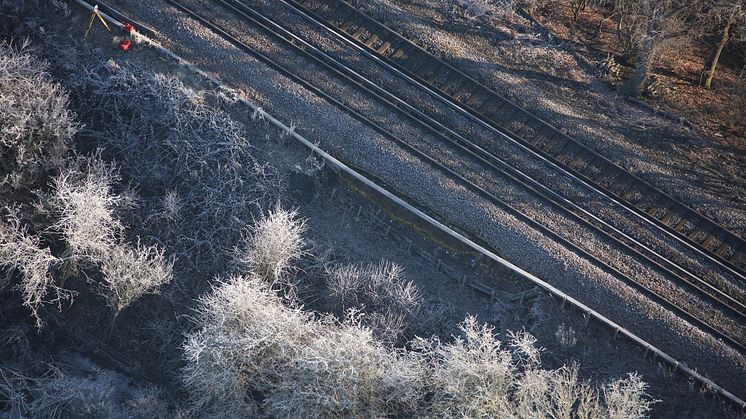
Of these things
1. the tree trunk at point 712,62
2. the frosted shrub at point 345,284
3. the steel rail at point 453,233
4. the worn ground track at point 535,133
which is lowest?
the frosted shrub at point 345,284

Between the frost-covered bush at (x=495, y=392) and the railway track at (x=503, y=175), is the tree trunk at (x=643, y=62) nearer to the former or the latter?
the railway track at (x=503, y=175)

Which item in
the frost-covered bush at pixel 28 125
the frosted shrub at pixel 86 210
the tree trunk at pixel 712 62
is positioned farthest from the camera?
the tree trunk at pixel 712 62

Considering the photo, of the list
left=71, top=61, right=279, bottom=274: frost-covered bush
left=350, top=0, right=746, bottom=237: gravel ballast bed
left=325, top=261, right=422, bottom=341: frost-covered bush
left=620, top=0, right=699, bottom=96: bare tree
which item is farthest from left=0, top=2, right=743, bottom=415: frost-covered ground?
left=620, top=0, right=699, bottom=96: bare tree

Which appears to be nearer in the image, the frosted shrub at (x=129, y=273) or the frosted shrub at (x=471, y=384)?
the frosted shrub at (x=471, y=384)

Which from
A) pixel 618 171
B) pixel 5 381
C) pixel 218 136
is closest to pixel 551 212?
pixel 618 171

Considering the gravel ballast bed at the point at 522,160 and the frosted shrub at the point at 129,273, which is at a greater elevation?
the gravel ballast bed at the point at 522,160

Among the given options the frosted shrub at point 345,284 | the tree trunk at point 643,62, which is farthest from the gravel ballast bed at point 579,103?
the frosted shrub at point 345,284

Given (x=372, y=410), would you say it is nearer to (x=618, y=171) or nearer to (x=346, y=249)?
(x=346, y=249)
